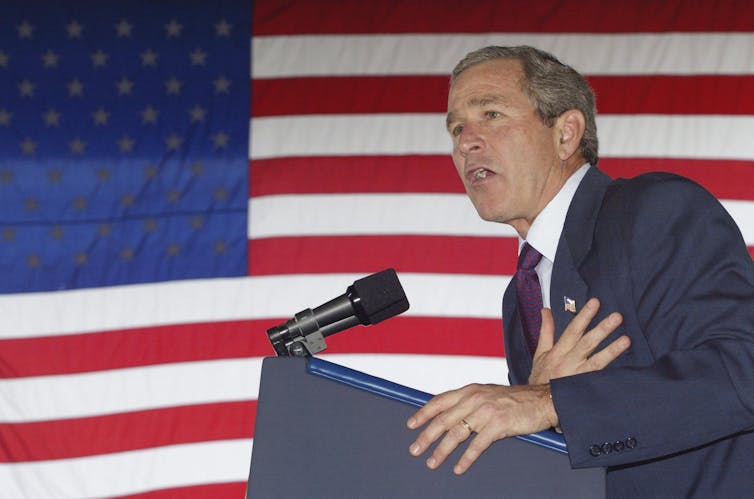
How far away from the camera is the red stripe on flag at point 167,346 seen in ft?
10.6

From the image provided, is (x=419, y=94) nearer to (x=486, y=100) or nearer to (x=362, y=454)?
(x=486, y=100)

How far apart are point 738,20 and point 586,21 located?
517 mm

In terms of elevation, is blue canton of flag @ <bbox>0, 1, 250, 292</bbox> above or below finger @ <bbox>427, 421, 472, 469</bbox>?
above

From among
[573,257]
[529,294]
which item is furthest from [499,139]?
[573,257]

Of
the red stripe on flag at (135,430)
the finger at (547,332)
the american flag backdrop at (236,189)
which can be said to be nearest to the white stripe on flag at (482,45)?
the american flag backdrop at (236,189)

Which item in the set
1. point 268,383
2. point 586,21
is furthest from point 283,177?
point 268,383

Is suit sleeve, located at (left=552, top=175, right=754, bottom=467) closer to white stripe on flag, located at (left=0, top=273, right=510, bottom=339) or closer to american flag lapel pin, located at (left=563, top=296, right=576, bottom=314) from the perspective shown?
american flag lapel pin, located at (left=563, top=296, right=576, bottom=314)

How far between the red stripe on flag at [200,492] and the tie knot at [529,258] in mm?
2028

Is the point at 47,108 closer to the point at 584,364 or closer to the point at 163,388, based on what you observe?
the point at 163,388

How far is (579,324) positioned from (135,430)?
2.36 meters

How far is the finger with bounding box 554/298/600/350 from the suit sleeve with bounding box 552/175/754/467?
4cm

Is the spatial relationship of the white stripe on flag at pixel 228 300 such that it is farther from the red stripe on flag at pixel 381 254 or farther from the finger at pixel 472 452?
the finger at pixel 472 452

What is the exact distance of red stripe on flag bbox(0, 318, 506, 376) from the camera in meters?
3.23

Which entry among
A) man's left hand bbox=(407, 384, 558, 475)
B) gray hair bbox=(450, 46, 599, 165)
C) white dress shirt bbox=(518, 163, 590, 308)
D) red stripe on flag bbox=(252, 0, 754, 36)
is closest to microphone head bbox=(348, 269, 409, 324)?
man's left hand bbox=(407, 384, 558, 475)
